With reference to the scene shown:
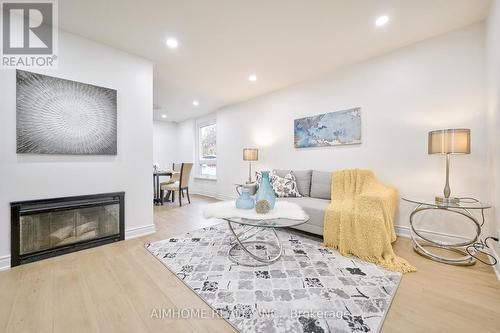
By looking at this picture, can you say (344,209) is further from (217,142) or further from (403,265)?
(217,142)

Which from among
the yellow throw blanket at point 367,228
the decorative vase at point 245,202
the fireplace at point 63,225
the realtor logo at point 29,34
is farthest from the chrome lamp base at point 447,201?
the realtor logo at point 29,34

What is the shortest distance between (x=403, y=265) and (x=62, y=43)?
416cm

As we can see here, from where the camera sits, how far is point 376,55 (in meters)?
2.79

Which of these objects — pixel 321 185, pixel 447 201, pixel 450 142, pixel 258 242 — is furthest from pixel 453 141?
pixel 258 242

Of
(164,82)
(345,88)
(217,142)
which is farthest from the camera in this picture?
(217,142)

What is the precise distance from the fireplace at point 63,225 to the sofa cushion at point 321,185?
273 cm

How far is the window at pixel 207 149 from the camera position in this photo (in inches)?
233

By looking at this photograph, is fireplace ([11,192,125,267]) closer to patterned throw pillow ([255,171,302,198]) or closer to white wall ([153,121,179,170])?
patterned throw pillow ([255,171,302,198])

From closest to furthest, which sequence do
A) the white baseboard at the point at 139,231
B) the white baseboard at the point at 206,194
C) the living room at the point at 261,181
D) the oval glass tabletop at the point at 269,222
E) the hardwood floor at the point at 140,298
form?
1. the hardwood floor at the point at 140,298
2. the living room at the point at 261,181
3. the oval glass tabletop at the point at 269,222
4. the white baseboard at the point at 139,231
5. the white baseboard at the point at 206,194

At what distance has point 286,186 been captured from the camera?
3213 millimetres

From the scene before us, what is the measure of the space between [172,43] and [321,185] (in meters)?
2.82

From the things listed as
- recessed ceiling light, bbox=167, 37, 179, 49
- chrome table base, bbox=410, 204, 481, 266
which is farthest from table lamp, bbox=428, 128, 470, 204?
recessed ceiling light, bbox=167, 37, 179, 49

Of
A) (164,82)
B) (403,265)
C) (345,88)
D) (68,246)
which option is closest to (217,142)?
(164,82)

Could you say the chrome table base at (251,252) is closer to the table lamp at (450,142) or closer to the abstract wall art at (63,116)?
the table lamp at (450,142)
